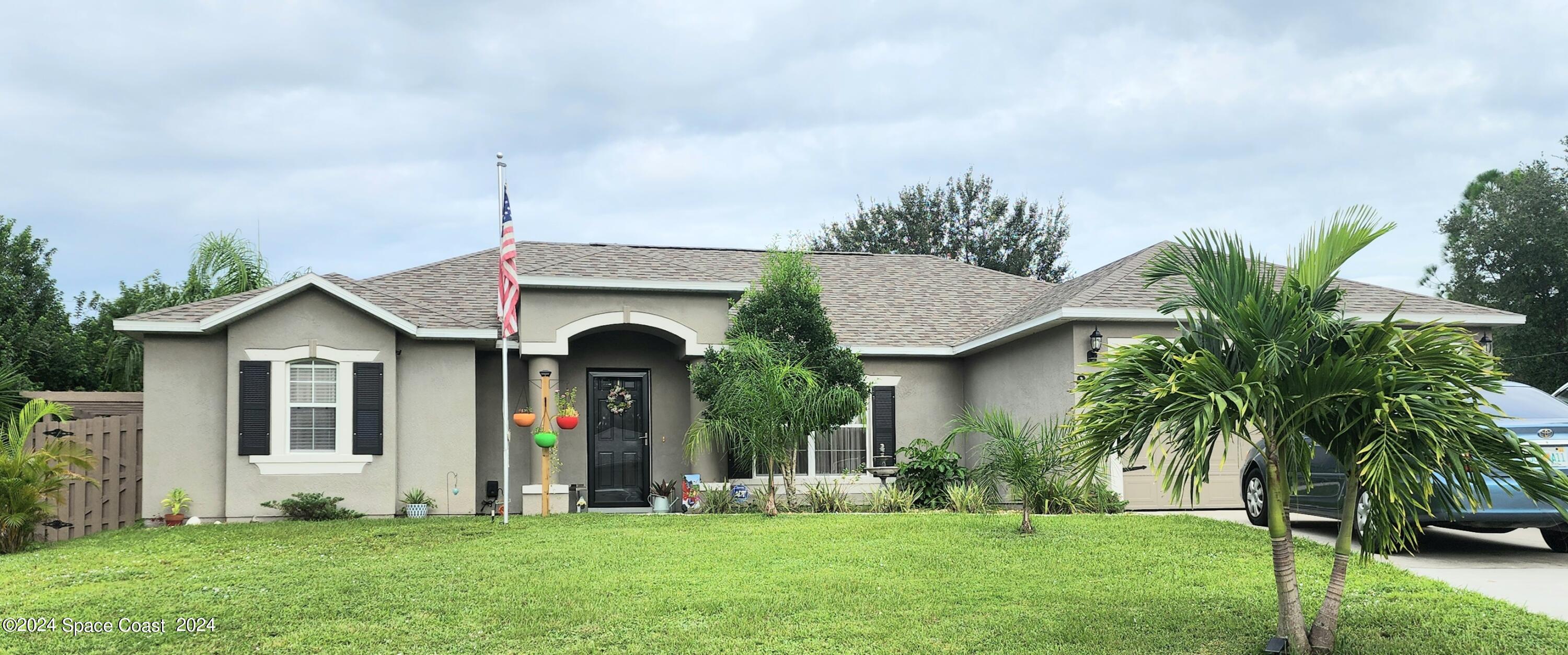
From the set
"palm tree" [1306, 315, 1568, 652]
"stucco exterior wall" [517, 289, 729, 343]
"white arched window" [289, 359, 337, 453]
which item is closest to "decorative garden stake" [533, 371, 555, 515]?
"stucco exterior wall" [517, 289, 729, 343]

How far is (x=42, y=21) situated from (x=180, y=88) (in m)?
3.09

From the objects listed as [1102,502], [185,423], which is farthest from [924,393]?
[185,423]

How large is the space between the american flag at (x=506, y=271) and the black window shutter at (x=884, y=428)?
20.8 ft

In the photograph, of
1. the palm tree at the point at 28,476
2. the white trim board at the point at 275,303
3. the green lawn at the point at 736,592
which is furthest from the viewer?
the white trim board at the point at 275,303

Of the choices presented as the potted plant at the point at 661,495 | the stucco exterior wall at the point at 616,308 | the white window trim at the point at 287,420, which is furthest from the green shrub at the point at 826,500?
the white window trim at the point at 287,420

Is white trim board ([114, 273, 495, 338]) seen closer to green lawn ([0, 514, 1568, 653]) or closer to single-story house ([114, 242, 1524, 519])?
single-story house ([114, 242, 1524, 519])

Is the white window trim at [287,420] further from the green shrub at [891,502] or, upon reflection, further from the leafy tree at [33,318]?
the leafy tree at [33,318]

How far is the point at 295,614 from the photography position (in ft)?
23.0

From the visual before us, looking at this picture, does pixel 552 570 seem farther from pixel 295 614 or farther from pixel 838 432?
pixel 838 432

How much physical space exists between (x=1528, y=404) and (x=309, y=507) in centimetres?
1393

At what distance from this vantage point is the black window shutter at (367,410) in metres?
13.6

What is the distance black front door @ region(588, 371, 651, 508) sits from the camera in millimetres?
16016

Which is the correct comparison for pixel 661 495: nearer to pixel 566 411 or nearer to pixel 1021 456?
pixel 566 411

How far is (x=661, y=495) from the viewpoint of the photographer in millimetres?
15078
